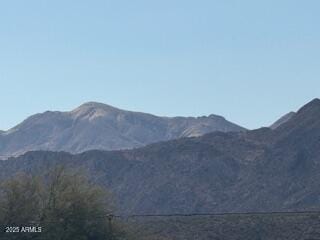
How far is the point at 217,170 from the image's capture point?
92.1 metres

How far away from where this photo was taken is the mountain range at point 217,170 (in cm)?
8262

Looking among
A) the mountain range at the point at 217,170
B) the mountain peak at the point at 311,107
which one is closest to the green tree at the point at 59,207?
the mountain range at the point at 217,170

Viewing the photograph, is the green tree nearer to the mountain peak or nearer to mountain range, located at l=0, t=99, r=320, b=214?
mountain range, located at l=0, t=99, r=320, b=214

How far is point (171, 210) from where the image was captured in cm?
8425

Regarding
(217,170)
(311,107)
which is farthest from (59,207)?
(311,107)

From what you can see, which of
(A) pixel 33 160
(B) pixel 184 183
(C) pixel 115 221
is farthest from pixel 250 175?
(C) pixel 115 221

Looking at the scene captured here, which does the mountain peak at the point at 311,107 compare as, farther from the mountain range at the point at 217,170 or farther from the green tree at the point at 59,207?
the green tree at the point at 59,207

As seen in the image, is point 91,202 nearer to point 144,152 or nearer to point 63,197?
point 63,197

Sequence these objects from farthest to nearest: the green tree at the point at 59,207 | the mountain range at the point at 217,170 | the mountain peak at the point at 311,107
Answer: the mountain peak at the point at 311,107, the mountain range at the point at 217,170, the green tree at the point at 59,207

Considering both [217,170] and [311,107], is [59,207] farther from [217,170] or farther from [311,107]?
[311,107]

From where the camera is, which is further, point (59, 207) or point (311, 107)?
point (311, 107)

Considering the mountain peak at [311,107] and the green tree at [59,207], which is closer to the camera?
the green tree at [59,207]

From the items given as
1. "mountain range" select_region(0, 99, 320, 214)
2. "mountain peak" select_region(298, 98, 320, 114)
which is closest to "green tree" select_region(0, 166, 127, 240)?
"mountain range" select_region(0, 99, 320, 214)

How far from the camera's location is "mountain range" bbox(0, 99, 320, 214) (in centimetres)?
8262
